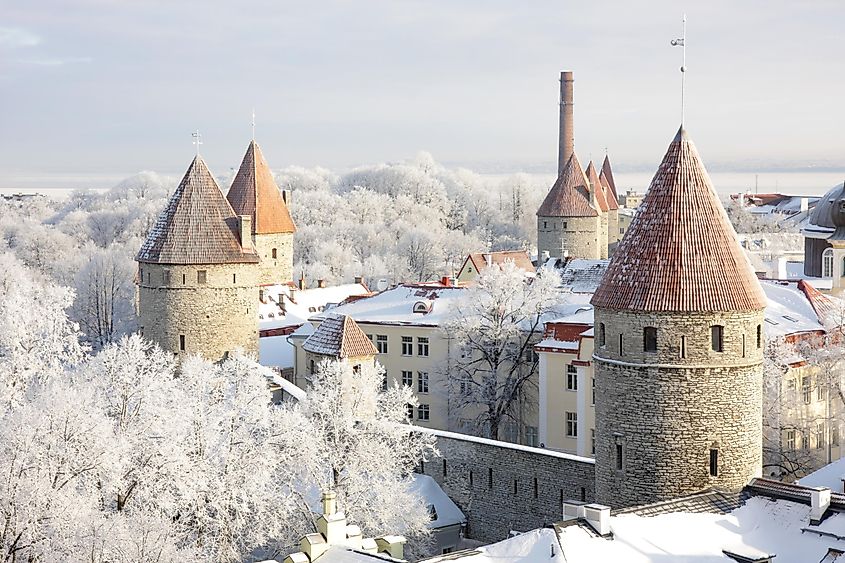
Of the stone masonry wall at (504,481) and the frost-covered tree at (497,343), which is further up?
the frost-covered tree at (497,343)

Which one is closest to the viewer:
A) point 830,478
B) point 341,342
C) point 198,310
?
point 830,478

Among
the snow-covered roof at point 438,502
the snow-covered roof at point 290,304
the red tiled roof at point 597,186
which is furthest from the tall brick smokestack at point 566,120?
the snow-covered roof at point 438,502

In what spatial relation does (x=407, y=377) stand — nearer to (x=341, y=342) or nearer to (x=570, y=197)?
(x=341, y=342)

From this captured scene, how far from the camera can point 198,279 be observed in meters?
34.6

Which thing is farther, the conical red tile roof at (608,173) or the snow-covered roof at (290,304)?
the conical red tile roof at (608,173)

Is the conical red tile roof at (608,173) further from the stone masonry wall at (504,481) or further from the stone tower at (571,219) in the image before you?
the stone masonry wall at (504,481)

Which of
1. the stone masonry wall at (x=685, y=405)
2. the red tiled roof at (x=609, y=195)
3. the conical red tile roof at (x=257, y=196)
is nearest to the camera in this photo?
the stone masonry wall at (x=685, y=405)

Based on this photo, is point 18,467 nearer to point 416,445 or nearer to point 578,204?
point 416,445

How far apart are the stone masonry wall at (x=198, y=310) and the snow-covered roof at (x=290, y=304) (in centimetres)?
1033

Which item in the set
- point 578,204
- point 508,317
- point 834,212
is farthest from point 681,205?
point 578,204

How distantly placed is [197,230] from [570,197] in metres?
30.6

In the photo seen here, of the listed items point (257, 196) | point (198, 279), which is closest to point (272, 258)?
point (257, 196)

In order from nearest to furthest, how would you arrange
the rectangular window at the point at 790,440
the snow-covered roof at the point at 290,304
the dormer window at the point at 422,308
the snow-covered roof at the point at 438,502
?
the snow-covered roof at the point at 438,502
the rectangular window at the point at 790,440
the dormer window at the point at 422,308
the snow-covered roof at the point at 290,304

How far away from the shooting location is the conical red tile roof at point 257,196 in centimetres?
4866
